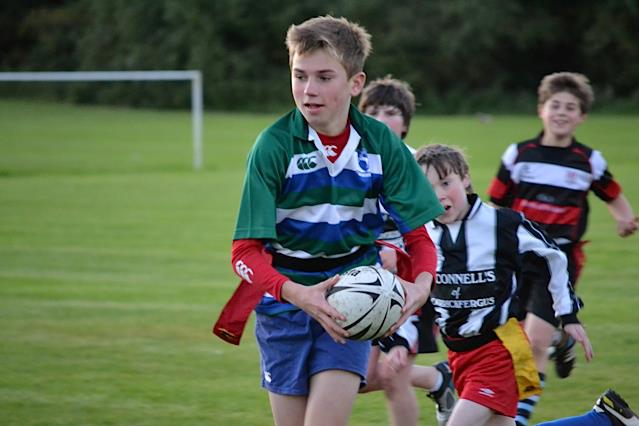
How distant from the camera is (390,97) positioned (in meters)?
5.87

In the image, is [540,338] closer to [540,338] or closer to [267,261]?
[540,338]

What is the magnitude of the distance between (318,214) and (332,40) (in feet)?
2.04

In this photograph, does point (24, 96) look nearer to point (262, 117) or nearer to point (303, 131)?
point (262, 117)

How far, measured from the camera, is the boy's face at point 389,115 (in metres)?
5.81

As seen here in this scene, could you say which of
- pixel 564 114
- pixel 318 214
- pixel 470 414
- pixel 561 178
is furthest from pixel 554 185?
pixel 318 214

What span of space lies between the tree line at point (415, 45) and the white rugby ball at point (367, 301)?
134 feet

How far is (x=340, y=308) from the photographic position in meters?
3.56

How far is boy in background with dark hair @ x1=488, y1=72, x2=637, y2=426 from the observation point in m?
6.78

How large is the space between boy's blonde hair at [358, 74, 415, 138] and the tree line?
38.4m

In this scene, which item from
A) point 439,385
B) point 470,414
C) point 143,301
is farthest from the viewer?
point 143,301

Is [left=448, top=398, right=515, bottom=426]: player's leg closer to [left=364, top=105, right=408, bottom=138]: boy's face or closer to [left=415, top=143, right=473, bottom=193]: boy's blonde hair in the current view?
[left=415, top=143, right=473, bottom=193]: boy's blonde hair

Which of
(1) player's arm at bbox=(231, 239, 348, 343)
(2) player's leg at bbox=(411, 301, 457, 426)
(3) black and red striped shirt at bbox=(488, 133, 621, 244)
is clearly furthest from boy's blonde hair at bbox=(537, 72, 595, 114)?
(1) player's arm at bbox=(231, 239, 348, 343)

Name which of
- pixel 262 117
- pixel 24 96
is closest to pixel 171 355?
pixel 24 96

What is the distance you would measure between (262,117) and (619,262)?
99.2 feet
